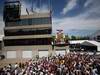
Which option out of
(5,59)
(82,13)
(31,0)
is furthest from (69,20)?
(5,59)

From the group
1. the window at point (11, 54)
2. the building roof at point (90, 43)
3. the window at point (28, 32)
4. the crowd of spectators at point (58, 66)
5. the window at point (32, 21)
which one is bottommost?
the crowd of spectators at point (58, 66)

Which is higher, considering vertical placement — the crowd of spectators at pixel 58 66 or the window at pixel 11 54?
the window at pixel 11 54

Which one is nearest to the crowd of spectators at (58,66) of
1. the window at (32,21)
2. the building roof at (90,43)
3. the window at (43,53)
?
the window at (43,53)

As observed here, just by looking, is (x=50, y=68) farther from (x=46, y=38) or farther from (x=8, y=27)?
(x=8, y=27)

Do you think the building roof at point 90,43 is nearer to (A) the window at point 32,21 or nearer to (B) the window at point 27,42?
(B) the window at point 27,42

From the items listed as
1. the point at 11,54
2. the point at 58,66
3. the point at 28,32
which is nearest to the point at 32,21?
the point at 28,32

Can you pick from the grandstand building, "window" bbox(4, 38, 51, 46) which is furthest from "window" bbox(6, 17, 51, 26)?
Answer: "window" bbox(4, 38, 51, 46)

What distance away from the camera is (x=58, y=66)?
645 centimetres

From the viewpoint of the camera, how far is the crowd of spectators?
20.6 ft

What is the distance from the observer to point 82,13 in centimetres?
644

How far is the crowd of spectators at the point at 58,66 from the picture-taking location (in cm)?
627

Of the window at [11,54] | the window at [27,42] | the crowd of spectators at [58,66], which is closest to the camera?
the crowd of spectators at [58,66]

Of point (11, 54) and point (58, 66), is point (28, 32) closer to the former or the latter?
point (11, 54)

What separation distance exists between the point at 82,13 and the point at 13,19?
1407 millimetres
